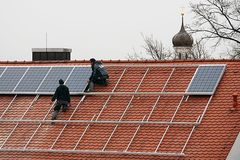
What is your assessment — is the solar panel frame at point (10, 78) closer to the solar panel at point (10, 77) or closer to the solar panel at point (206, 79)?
the solar panel at point (10, 77)

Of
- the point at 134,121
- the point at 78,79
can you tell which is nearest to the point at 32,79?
the point at 78,79

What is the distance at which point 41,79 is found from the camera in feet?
133

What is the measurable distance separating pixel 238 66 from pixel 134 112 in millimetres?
5164

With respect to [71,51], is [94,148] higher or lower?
lower

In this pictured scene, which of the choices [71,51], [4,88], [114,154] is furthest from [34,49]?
[114,154]

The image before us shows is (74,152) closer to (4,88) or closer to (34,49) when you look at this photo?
(4,88)

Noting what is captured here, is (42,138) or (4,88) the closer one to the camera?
(42,138)

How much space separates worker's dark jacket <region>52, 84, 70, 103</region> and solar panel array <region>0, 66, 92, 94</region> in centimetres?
95

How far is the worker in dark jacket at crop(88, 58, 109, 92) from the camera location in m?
39.1

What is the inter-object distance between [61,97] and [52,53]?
1103 centimetres

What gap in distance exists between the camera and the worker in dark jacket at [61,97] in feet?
124

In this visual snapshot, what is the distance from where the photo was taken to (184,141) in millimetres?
34625

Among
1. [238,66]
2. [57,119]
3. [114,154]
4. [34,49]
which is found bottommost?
[114,154]

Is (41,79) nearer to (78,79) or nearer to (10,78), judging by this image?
(10,78)
